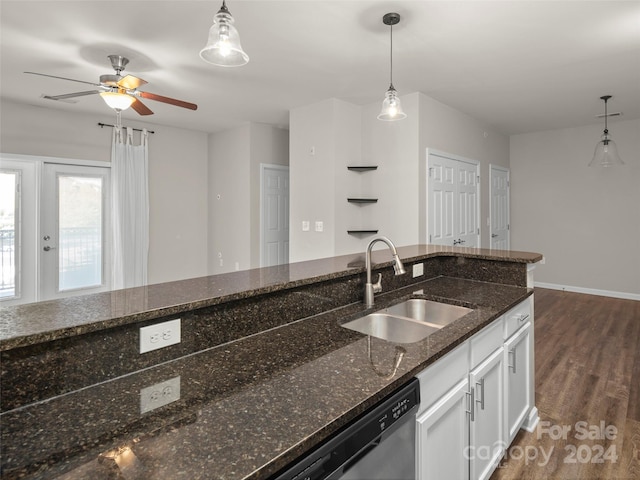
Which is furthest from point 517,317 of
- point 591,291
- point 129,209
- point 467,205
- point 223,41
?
point 129,209

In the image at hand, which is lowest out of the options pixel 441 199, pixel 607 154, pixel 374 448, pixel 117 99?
pixel 374 448

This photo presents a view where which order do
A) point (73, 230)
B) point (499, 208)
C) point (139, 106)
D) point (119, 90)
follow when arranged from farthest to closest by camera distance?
1. point (499, 208)
2. point (73, 230)
3. point (139, 106)
4. point (119, 90)

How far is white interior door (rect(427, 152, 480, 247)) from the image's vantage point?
14.6 ft

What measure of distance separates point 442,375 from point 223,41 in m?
1.64

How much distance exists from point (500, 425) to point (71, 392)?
6.07 feet

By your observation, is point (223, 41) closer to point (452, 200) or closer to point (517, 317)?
point (517, 317)

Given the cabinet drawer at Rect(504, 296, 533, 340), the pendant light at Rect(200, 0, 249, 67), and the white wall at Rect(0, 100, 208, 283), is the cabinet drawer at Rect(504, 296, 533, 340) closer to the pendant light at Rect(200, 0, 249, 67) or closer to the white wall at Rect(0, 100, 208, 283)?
the pendant light at Rect(200, 0, 249, 67)

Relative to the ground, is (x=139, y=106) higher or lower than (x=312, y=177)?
higher

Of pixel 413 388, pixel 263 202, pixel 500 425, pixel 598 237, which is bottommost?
pixel 500 425

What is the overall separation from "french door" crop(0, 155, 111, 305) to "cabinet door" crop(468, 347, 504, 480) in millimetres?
5197

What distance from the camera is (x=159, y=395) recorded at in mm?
971

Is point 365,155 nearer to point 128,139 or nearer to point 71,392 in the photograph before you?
point 128,139

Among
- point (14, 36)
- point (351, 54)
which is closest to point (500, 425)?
point (351, 54)

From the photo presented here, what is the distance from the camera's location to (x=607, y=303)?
17.2 feet
